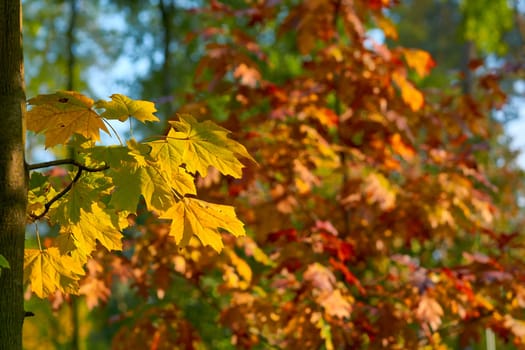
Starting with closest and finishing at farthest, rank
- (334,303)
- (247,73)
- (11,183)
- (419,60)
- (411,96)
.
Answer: (11,183) → (334,303) → (411,96) → (247,73) → (419,60)

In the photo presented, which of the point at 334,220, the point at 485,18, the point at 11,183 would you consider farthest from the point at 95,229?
the point at 485,18

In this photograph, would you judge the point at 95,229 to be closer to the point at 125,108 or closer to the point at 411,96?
the point at 125,108

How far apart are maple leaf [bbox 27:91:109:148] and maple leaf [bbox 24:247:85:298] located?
0.30 meters

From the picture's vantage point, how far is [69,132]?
162cm

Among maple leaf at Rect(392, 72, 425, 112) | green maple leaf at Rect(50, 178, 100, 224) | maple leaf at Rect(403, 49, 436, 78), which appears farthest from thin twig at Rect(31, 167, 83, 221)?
maple leaf at Rect(403, 49, 436, 78)

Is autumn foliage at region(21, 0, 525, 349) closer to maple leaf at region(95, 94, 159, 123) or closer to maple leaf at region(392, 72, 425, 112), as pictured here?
maple leaf at region(392, 72, 425, 112)

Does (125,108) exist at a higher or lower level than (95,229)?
higher

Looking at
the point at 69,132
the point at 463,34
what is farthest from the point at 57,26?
the point at 69,132

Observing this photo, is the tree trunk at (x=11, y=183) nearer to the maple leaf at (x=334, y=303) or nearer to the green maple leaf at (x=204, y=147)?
the green maple leaf at (x=204, y=147)

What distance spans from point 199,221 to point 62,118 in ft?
1.38

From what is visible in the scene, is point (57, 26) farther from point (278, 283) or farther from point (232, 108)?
point (278, 283)

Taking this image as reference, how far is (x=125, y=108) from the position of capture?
62.9 inches

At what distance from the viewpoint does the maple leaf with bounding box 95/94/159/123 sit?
1583 millimetres

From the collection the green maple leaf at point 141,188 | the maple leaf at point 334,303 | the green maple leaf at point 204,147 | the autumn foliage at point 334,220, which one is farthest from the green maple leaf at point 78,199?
the maple leaf at point 334,303
